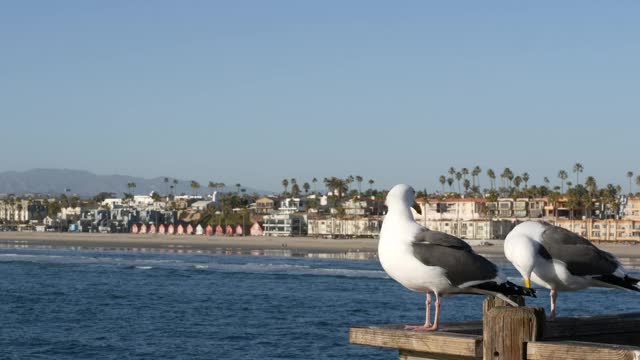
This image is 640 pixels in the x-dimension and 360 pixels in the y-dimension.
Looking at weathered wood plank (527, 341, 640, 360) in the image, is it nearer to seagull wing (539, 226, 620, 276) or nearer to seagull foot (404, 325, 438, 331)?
seagull foot (404, 325, 438, 331)

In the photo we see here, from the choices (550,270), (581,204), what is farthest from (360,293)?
(581,204)

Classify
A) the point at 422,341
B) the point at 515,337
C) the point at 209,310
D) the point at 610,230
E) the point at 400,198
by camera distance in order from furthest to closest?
1. the point at 610,230
2. the point at 209,310
3. the point at 400,198
4. the point at 422,341
5. the point at 515,337

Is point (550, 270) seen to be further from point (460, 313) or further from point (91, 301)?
point (91, 301)

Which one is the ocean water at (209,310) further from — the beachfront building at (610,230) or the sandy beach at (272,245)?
the beachfront building at (610,230)

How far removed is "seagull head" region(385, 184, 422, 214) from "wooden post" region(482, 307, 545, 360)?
203 cm

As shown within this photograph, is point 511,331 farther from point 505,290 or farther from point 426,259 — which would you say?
point 426,259

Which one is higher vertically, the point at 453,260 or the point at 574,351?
the point at 453,260

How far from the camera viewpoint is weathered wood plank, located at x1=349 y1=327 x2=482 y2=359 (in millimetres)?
6512

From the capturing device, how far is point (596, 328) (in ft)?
25.9

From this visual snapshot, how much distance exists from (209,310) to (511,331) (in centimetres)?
5337

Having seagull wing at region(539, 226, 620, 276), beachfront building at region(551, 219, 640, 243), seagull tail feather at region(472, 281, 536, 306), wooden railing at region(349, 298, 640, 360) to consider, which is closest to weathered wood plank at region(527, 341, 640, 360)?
wooden railing at region(349, 298, 640, 360)

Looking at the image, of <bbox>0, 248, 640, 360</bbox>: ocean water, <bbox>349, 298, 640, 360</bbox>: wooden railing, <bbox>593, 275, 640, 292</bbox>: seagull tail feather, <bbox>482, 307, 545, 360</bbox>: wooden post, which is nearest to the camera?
<bbox>349, 298, 640, 360</bbox>: wooden railing

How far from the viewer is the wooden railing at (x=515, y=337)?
236 inches

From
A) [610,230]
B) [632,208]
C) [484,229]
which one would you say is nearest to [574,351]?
[610,230]
